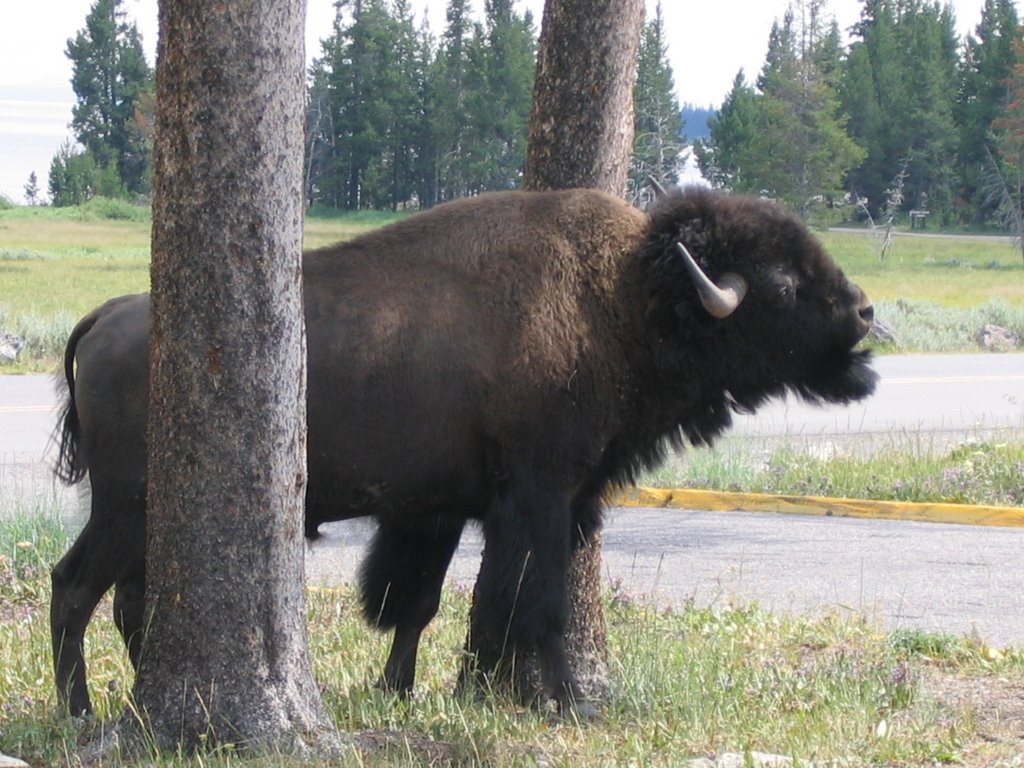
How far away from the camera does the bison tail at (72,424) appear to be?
5824 millimetres

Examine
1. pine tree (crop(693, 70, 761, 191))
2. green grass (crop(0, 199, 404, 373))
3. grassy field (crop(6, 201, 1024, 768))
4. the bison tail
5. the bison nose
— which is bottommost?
green grass (crop(0, 199, 404, 373))

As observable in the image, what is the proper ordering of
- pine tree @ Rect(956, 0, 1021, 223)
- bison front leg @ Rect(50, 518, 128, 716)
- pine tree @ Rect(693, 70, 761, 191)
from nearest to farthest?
bison front leg @ Rect(50, 518, 128, 716) → pine tree @ Rect(693, 70, 761, 191) → pine tree @ Rect(956, 0, 1021, 223)

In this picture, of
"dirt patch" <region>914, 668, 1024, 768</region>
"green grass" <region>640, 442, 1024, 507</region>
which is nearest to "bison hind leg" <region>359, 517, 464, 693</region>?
"dirt patch" <region>914, 668, 1024, 768</region>

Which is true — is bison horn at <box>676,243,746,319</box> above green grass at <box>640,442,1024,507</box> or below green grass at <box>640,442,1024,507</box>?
above

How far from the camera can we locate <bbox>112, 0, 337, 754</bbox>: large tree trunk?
14.6ft

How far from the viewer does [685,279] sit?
6.02 metres

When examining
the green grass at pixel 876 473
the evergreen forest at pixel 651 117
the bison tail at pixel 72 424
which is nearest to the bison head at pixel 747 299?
the bison tail at pixel 72 424

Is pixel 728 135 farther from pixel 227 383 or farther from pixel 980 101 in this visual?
pixel 227 383

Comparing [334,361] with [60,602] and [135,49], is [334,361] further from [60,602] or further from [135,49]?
[135,49]

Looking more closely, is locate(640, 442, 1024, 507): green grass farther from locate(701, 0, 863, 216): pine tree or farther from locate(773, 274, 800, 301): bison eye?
locate(701, 0, 863, 216): pine tree

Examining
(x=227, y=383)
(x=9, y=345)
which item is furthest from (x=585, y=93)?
(x=9, y=345)

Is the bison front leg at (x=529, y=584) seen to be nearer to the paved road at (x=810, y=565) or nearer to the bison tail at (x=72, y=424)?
the bison tail at (x=72, y=424)

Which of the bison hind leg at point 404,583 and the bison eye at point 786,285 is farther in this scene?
Result: the bison eye at point 786,285

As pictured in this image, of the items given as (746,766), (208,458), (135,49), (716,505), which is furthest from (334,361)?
(135,49)
